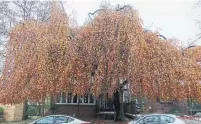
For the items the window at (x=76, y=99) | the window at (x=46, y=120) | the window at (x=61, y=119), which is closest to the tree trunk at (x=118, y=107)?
the window at (x=76, y=99)

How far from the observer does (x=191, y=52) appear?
71.2ft

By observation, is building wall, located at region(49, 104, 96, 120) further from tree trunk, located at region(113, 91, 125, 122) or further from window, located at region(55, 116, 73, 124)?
window, located at region(55, 116, 73, 124)

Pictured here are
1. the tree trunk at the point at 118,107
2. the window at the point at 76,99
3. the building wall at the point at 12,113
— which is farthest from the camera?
the building wall at the point at 12,113

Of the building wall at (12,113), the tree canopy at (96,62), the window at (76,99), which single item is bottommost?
the building wall at (12,113)

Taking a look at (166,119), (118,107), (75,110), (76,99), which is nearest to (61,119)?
(166,119)

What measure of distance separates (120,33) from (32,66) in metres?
6.94

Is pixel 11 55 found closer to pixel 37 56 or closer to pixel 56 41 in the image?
pixel 37 56

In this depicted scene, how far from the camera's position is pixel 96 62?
19.6m

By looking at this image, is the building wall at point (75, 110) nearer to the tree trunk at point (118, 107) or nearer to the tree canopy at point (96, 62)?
the tree trunk at point (118, 107)

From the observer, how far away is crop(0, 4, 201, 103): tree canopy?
18875 mm

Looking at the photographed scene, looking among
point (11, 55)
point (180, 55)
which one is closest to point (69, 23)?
point (11, 55)

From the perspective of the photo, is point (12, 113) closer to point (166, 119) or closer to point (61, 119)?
point (61, 119)

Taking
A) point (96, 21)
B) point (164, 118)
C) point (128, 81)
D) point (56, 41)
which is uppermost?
point (96, 21)

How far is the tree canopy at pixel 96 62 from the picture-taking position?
18.9 meters
